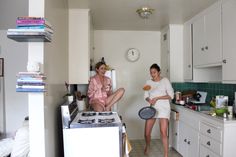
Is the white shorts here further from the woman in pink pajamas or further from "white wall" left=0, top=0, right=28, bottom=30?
"white wall" left=0, top=0, right=28, bottom=30

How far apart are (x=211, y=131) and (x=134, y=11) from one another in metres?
1.99

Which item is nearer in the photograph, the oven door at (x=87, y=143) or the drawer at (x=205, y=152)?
the oven door at (x=87, y=143)

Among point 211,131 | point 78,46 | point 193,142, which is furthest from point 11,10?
point 193,142

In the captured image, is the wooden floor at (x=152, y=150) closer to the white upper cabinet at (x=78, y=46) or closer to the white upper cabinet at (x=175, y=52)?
the white upper cabinet at (x=175, y=52)

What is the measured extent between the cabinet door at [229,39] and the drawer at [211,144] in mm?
796

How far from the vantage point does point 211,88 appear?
3.78 m

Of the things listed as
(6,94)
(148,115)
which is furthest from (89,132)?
(6,94)

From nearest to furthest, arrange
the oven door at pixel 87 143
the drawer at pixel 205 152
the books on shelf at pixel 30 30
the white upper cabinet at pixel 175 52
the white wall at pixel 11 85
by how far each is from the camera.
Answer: the books on shelf at pixel 30 30
the oven door at pixel 87 143
the drawer at pixel 205 152
the white wall at pixel 11 85
the white upper cabinet at pixel 175 52

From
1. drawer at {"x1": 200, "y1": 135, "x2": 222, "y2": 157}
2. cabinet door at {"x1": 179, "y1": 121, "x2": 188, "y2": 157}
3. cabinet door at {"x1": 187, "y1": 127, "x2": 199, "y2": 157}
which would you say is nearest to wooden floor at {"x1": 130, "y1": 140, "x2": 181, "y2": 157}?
cabinet door at {"x1": 179, "y1": 121, "x2": 188, "y2": 157}

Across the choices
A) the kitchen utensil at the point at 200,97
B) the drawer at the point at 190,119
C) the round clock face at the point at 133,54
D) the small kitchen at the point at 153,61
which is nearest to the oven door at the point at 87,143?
the small kitchen at the point at 153,61

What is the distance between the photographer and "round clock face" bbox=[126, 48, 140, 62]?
4793 mm

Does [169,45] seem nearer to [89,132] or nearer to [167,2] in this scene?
[167,2]

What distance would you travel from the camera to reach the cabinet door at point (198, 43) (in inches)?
138

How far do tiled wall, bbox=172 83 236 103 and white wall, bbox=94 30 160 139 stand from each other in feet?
2.59
